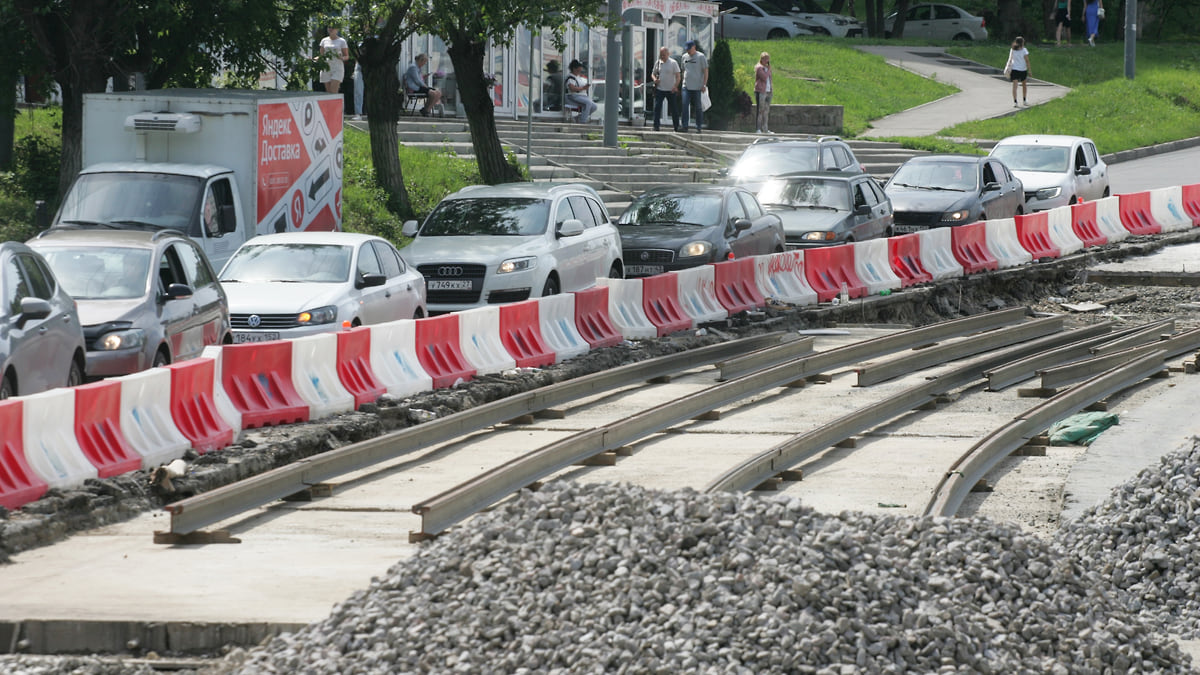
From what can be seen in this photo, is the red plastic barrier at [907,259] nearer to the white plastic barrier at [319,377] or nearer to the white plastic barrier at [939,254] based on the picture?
the white plastic barrier at [939,254]

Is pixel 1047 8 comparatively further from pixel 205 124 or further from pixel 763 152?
pixel 205 124

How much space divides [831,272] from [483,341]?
7.95 meters

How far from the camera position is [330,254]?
1789cm

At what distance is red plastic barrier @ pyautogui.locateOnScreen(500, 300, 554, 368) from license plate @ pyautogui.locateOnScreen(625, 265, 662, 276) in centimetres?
516

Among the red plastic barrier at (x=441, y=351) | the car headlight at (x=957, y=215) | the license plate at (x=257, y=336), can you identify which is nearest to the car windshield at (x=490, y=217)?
the red plastic barrier at (x=441, y=351)

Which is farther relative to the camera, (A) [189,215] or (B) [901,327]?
(B) [901,327]

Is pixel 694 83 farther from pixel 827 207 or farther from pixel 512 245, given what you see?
Result: pixel 512 245

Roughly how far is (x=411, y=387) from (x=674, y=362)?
335 cm

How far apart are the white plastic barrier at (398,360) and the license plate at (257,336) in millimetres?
1687

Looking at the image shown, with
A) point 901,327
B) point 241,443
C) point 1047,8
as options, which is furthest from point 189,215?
point 1047,8

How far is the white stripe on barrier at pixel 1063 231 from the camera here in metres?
28.4

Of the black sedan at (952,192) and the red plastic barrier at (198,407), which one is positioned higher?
the black sedan at (952,192)

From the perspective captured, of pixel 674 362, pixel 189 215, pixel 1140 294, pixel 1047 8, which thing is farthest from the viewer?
pixel 1047 8

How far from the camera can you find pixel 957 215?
92.5 feet
